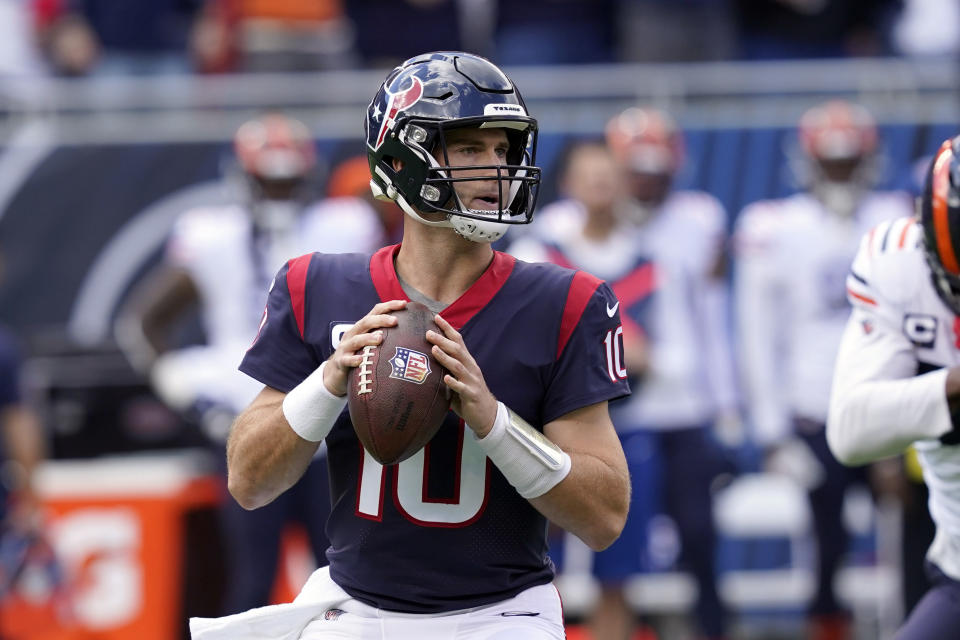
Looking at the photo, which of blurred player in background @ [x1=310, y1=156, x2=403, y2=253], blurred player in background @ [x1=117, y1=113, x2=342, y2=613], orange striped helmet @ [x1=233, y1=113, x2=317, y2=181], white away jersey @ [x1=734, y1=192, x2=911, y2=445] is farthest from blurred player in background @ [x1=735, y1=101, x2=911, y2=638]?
orange striped helmet @ [x1=233, y1=113, x2=317, y2=181]

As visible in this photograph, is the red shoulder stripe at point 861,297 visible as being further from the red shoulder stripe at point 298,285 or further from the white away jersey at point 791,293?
the white away jersey at point 791,293

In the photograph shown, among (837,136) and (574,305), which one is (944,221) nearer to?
(574,305)

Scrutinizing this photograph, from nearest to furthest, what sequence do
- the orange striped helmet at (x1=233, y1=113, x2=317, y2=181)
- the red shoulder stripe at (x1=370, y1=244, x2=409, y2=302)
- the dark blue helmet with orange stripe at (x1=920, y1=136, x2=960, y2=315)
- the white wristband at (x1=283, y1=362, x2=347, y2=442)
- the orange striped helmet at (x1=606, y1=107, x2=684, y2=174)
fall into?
the white wristband at (x1=283, y1=362, x2=347, y2=442)
the red shoulder stripe at (x1=370, y1=244, x2=409, y2=302)
the dark blue helmet with orange stripe at (x1=920, y1=136, x2=960, y2=315)
the orange striped helmet at (x1=233, y1=113, x2=317, y2=181)
the orange striped helmet at (x1=606, y1=107, x2=684, y2=174)

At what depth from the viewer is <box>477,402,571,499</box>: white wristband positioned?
3199 mm

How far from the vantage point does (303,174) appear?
743 centimetres

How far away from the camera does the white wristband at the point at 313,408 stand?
327cm

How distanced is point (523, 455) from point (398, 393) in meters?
0.29

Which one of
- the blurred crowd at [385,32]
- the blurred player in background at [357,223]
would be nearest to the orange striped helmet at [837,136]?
the blurred crowd at [385,32]

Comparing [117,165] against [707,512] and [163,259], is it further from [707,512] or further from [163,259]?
[707,512]

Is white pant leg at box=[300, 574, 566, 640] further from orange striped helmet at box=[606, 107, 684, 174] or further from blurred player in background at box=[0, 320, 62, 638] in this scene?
orange striped helmet at box=[606, 107, 684, 174]

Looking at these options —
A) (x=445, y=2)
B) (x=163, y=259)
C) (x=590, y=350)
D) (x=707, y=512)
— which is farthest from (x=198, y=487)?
(x=590, y=350)

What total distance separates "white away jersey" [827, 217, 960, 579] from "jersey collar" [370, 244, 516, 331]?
38.2 inches

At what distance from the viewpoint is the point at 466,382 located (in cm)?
316

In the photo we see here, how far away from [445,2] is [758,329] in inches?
121
